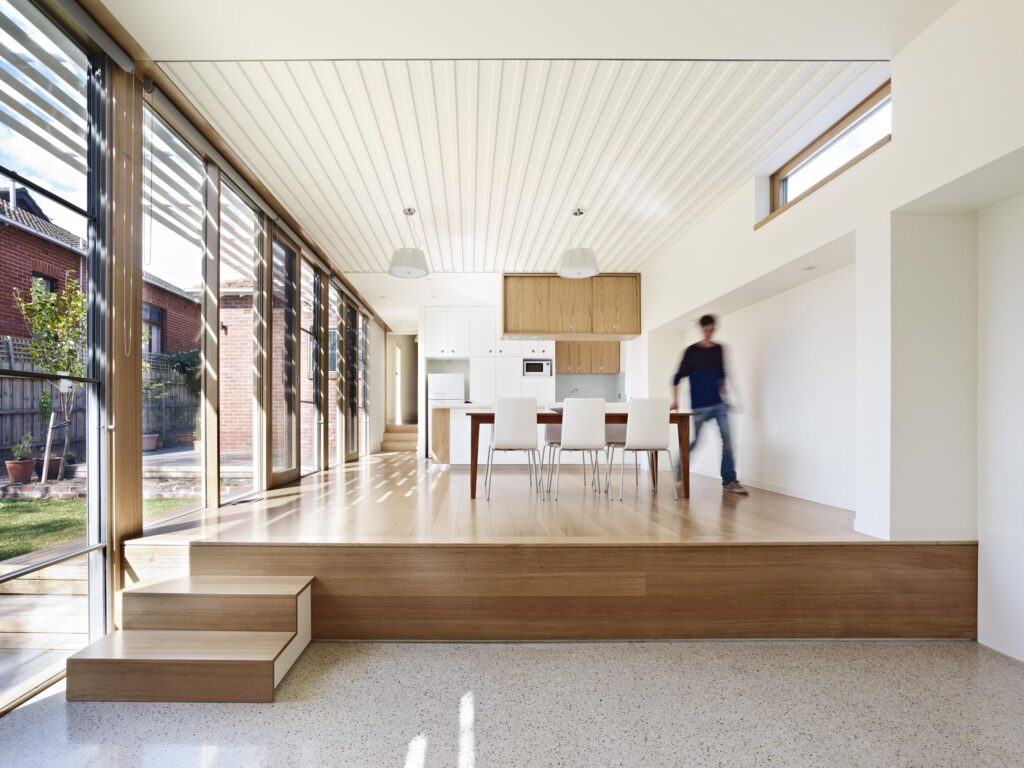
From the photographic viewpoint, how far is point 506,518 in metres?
3.30

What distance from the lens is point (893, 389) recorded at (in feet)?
8.56

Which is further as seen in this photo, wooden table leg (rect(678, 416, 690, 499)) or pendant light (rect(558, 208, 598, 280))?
pendant light (rect(558, 208, 598, 280))

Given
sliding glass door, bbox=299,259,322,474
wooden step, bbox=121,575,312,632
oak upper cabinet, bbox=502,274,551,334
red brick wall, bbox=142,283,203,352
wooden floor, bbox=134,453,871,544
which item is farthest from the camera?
oak upper cabinet, bbox=502,274,551,334

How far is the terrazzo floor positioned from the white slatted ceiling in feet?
9.53

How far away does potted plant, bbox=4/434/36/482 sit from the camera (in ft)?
6.63

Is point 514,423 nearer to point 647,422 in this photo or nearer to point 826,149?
point 647,422

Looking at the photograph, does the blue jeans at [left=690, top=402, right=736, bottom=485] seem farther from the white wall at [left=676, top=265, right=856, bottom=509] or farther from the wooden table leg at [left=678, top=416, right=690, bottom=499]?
the white wall at [left=676, top=265, right=856, bottom=509]

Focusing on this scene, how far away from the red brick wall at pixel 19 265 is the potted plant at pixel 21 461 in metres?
0.42

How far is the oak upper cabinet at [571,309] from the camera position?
274 inches

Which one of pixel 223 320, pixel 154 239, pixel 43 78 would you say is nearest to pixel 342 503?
pixel 223 320

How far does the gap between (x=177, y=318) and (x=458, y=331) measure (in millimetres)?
5491

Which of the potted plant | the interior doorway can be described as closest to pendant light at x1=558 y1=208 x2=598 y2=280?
the potted plant

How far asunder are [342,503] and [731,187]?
390cm

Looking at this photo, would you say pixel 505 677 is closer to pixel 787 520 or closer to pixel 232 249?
pixel 787 520
